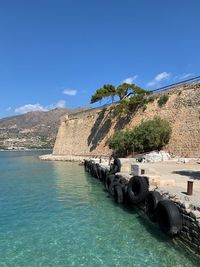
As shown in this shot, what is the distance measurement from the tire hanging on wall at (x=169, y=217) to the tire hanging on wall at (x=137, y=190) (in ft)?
8.65

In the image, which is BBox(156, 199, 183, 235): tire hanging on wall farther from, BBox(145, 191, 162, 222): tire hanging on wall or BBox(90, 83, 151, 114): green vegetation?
BBox(90, 83, 151, 114): green vegetation

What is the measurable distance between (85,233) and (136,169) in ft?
23.5

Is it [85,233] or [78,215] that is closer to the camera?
[85,233]

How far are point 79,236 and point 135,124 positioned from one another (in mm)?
32996

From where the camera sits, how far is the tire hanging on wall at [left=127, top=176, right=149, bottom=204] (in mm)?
13298

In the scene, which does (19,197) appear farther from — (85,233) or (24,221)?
(85,233)

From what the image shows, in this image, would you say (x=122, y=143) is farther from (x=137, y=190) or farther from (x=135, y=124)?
(x=137, y=190)

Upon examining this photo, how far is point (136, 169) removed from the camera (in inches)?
683

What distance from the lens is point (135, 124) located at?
42.7 m

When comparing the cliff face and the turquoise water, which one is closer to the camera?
the turquoise water

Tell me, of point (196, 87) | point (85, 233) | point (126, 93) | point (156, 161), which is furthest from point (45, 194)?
point (126, 93)

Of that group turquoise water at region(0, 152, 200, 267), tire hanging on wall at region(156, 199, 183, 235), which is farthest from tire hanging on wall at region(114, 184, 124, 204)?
tire hanging on wall at region(156, 199, 183, 235)

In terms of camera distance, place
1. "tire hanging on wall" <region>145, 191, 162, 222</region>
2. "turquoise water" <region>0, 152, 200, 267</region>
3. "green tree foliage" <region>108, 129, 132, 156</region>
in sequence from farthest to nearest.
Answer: "green tree foliage" <region>108, 129, 132, 156</region> → "tire hanging on wall" <region>145, 191, 162, 222</region> → "turquoise water" <region>0, 152, 200, 267</region>

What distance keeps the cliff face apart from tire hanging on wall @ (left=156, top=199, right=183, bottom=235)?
18107 millimetres
